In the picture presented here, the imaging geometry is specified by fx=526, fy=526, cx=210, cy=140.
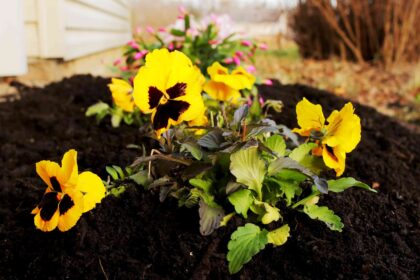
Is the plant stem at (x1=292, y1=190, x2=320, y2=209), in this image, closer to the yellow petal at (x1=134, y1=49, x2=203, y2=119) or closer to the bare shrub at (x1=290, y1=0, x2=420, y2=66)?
the yellow petal at (x1=134, y1=49, x2=203, y2=119)

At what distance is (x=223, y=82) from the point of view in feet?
6.09

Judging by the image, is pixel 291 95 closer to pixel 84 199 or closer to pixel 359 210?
pixel 359 210

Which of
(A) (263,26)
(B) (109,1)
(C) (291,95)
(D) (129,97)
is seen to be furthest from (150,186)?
(A) (263,26)

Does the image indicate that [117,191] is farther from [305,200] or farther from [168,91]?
[305,200]

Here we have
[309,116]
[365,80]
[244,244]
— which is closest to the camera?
[244,244]

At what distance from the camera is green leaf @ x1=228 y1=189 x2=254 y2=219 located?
4.97 feet

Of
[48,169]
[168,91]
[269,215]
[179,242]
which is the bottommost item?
[179,242]

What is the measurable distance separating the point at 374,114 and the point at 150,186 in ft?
7.18

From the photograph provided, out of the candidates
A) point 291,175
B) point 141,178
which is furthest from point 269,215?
point 141,178

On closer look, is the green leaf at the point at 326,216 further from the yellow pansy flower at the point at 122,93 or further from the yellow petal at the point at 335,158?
the yellow pansy flower at the point at 122,93

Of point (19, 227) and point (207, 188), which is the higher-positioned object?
point (207, 188)

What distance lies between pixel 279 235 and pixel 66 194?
624 mm

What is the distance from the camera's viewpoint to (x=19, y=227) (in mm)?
1761

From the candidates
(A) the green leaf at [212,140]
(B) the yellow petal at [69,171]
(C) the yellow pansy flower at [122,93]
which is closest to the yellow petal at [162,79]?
(A) the green leaf at [212,140]
